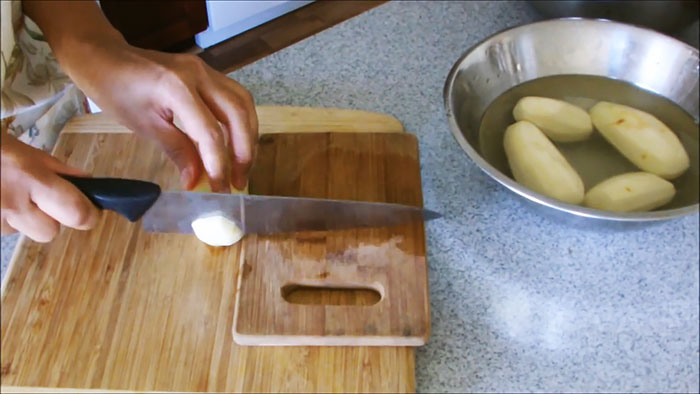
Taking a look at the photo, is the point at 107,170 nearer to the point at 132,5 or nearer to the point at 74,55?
the point at 74,55

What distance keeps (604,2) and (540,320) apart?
1.71 feet

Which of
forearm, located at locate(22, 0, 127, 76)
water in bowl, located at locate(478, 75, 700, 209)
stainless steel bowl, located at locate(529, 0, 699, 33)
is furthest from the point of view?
stainless steel bowl, located at locate(529, 0, 699, 33)

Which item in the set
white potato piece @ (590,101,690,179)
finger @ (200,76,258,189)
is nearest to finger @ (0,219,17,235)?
finger @ (200,76,258,189)

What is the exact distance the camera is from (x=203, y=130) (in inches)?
23.7

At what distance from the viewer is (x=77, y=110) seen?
2.75ft

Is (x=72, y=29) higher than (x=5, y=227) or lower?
higher

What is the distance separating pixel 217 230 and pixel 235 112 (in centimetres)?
13

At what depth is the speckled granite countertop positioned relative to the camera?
0.64 meters

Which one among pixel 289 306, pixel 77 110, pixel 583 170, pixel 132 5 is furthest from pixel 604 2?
pixel 132 5

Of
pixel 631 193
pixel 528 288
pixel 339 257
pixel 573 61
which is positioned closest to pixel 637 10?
pixel 573 61

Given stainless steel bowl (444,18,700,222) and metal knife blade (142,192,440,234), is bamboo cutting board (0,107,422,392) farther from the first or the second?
stainless steel bowl (444,18,700,222)

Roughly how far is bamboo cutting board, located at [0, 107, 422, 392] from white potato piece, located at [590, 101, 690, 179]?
1.16ft

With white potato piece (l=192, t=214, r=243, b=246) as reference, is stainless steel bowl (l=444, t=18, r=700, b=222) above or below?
above

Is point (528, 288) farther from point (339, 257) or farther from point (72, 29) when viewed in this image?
point (72, 29)
